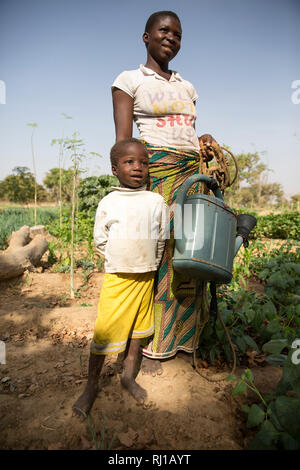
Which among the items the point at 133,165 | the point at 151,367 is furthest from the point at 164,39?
the point at 151,367

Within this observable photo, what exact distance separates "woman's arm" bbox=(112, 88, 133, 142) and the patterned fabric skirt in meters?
0.16

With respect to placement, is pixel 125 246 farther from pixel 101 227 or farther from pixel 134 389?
pixel 134 389

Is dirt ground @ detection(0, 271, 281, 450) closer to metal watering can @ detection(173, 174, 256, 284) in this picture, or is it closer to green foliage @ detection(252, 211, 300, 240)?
metal watering can @ detection(173, 174, 256, 284)

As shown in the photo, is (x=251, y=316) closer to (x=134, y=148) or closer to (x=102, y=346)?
(x=102, y=346)

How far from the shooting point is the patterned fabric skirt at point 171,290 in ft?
5.42

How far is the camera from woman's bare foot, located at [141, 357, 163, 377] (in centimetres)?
179

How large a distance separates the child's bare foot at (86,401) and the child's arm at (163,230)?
789 millimetres

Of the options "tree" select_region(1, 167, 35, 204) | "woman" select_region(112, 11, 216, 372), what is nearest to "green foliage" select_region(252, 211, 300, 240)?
"woman" select_region(112, 11, 216, 372)

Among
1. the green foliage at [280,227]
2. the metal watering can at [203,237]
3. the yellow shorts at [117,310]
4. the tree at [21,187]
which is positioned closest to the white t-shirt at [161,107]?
the metal watering can at [203,237]

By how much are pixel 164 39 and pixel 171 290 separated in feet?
4.66

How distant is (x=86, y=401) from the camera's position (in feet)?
5.01

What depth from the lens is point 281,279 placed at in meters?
2.84
